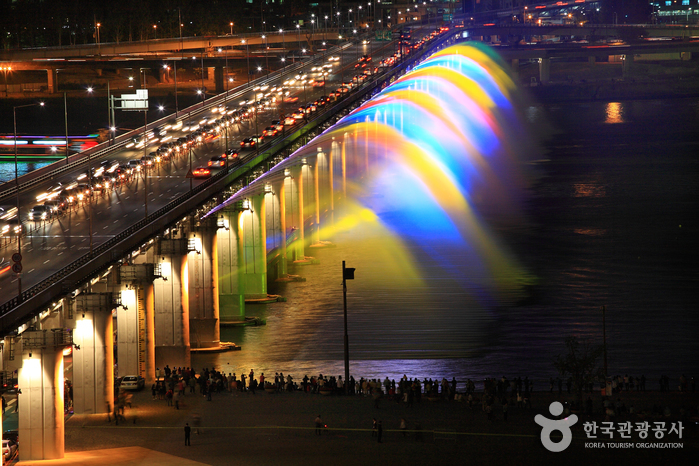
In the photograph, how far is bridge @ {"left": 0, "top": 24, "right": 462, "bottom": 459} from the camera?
3169 cm

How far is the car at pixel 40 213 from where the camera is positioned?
165 ft

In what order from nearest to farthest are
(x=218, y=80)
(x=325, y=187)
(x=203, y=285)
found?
1. (x=203, y=285)
2. (x=325, y=187)
3. (x=218, y=80)

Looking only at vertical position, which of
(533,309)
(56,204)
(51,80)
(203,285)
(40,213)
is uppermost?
(51,80)

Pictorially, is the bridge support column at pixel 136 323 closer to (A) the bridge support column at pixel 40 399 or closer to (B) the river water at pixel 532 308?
(B) the river water at pixel 532 308

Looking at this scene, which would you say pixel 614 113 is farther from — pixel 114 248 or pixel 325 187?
pixel 114 248

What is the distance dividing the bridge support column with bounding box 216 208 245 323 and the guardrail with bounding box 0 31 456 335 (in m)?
1.96

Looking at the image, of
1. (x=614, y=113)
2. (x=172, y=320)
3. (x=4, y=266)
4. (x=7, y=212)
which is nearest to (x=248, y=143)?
(x=7, y=212)

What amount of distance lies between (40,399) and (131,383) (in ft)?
26.7

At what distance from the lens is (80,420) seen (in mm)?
35344

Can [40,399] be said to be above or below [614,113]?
below

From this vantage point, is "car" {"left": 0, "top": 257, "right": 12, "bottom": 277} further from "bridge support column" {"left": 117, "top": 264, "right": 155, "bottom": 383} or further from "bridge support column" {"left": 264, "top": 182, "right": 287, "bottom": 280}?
"bridge support column" {"left": 264, "top": 182, "right": 287, "bottom": 280}

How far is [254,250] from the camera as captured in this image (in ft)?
205

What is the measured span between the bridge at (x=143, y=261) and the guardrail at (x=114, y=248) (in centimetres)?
6

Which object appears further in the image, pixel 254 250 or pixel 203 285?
pixel 254 250
